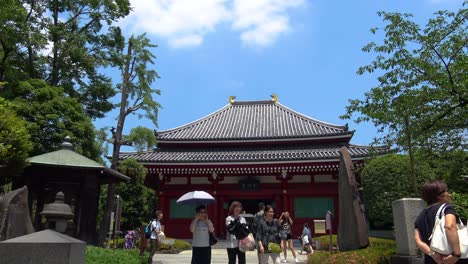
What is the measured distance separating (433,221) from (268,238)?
4.84 meters

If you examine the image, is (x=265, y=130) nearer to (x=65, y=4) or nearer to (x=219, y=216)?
(x=219, y=216)

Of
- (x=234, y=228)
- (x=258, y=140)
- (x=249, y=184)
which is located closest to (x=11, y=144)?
(x=234, y=228)

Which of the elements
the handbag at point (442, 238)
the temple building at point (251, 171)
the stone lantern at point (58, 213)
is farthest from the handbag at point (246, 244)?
the temple building at point (251, 171)

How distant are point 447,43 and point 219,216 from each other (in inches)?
616

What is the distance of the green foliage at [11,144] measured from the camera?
28.4ft

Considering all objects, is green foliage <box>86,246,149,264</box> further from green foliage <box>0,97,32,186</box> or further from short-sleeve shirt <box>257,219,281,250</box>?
short-sleeve shirt <box>257,219,281,250</box>

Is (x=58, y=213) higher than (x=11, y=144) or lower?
lower

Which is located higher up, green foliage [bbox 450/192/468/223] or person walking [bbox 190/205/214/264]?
green foliage [bbox 450/192/468/223]

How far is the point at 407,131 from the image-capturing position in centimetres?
984

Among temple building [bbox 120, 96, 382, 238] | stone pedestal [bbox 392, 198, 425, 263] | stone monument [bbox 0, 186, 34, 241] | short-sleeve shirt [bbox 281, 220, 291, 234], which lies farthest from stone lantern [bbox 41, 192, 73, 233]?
temple building [bbox 120, 96, 382, 238]

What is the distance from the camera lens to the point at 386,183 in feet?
59.4

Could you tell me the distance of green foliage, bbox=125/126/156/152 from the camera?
1439 cm

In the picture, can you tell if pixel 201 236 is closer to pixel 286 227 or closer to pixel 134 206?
pixel 286 227

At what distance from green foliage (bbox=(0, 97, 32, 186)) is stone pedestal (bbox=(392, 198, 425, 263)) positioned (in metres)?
8.62
